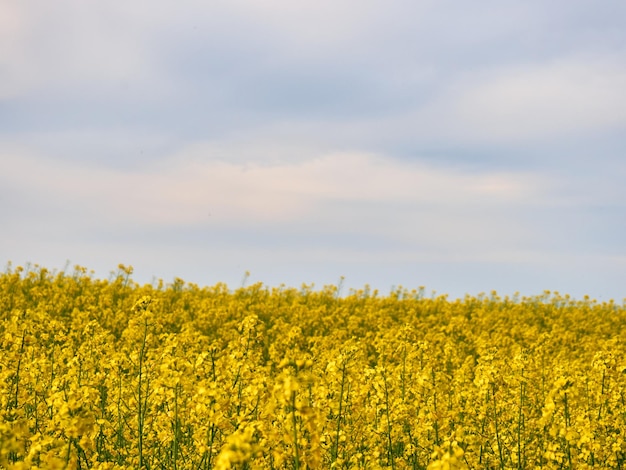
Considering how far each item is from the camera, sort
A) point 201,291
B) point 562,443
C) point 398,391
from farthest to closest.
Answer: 1. point 201,291
2. point 398,391
3. point 562,443

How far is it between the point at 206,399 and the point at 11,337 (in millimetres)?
3347

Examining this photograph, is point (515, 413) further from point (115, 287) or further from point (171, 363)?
point (115, 287)

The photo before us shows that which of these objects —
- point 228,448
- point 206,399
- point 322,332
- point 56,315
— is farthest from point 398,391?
point 56,315

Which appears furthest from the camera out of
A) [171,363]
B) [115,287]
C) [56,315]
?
[115,287]

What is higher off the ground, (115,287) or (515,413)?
(115,287)

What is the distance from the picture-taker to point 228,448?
2660 mm

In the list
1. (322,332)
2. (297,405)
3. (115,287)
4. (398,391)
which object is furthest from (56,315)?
(297,405)

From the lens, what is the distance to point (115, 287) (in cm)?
1858

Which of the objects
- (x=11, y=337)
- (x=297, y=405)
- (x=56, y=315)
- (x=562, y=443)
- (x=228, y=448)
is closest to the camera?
(x=228, y=448)

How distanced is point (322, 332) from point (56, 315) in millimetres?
5794

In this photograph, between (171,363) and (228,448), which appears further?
(171,363)

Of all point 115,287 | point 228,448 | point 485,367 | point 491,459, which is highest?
point 115,287

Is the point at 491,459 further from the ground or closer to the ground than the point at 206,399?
closer to the ground

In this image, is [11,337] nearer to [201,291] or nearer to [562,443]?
[562,443]
